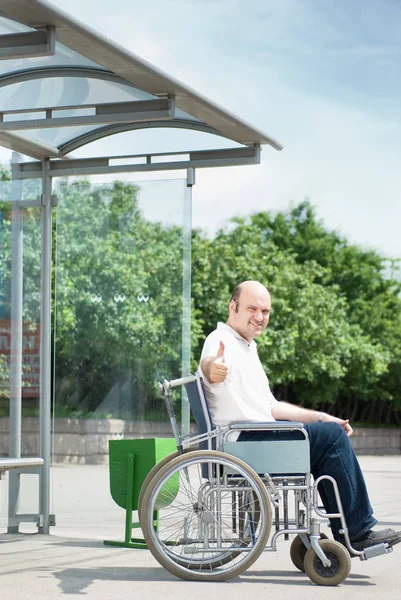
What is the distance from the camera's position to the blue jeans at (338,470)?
6.00 m

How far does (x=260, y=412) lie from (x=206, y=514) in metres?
0.64

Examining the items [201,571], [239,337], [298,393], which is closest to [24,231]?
[239,337]

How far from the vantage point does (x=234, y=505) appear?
599cm

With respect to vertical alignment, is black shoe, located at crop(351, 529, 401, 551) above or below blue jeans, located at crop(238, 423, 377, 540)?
below

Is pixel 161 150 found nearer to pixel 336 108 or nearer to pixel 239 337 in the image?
pixel 239 337

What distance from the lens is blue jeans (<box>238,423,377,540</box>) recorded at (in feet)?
19.7

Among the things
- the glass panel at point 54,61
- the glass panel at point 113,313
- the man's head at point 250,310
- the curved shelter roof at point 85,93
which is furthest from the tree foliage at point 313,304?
the man's head at point 250,310

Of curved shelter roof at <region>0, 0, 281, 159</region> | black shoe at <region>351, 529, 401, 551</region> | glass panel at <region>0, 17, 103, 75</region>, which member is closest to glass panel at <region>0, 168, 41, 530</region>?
curved shelter roof at <region>0, 0, 281, 159</region>

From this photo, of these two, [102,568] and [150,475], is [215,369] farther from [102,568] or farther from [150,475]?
[102,568]

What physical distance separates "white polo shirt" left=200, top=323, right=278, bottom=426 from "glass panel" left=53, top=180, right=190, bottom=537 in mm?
2331

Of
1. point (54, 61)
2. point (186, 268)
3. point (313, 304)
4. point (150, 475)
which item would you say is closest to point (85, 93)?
point (54, 61)

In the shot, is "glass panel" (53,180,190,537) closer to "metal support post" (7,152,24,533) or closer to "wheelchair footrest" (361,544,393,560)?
"metal support post" (7,152,24,533)

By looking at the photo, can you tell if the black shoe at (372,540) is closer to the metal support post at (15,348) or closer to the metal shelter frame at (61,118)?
the metal shelter frame at (61,118)

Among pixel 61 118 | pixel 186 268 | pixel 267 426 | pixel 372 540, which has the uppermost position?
pixel 61 118
